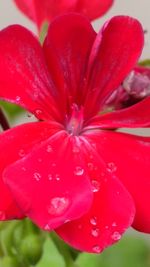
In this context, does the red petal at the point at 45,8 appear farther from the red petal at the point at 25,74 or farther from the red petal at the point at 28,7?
the red petal at the point at 25,74

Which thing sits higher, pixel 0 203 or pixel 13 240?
pixel 0 203

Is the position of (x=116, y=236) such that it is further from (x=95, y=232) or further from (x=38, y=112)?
(x=38, y=112)

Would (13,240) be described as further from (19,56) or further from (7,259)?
(19,56)

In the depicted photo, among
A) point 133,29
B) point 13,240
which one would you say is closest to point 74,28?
point 133,29

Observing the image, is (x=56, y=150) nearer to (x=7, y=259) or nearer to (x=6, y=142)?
(x=6, y=142)

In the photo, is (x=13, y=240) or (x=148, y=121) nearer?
(x=148, y=121)

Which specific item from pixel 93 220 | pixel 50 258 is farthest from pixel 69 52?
pixel 50 258
